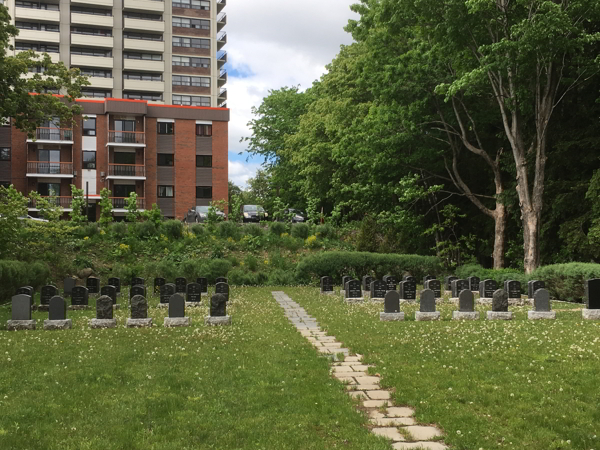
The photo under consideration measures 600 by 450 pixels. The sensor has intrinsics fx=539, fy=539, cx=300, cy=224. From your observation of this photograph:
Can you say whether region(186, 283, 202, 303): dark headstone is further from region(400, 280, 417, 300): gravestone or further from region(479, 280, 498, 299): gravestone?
region(479, 280, 498, 299): gravestone

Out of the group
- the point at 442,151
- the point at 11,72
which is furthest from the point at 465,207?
the point at 11,72

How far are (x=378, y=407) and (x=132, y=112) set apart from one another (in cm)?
4727

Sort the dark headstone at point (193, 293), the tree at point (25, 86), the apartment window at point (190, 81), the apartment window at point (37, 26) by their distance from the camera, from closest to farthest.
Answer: the dark headstone at point (193, 293)
the tree at point (25, 86)
the apartment window at point (37, 26)
the apartment window at point (190, 81)

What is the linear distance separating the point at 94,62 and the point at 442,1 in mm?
49402

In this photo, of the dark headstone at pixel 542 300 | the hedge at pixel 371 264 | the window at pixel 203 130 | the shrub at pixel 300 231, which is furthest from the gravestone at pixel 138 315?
the window at pixel 203 130

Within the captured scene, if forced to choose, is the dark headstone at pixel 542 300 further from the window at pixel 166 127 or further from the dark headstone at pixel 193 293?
the window at pixel 166 127

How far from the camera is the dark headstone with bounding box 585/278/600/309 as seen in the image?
13.7 metres

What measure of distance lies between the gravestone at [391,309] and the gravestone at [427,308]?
0.51 meters

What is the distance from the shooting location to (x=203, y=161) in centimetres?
5197

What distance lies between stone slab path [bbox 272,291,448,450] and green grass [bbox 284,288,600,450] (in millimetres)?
151

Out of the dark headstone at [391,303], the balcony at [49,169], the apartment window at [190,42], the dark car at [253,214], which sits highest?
the apartment window at [190,42]

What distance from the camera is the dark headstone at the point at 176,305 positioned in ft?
42.5

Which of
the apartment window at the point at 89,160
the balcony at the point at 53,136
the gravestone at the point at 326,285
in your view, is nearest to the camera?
the gravestone at the point at 326,285

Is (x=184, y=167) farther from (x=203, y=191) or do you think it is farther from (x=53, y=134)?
(x=53, y=134)
